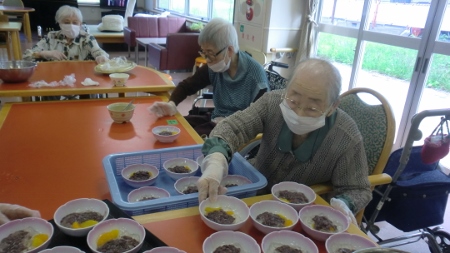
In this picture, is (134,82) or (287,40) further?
(287,40)

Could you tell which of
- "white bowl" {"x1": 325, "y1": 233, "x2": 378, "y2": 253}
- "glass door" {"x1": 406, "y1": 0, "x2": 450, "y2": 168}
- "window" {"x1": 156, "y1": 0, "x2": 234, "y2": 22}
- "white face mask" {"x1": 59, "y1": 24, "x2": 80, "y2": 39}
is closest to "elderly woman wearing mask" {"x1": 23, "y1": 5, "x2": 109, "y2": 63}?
"white face mask" {"x1": 59, "y1": 24, "x2": 80, "y2": 39}

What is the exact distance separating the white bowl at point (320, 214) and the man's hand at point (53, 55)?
2.45 metres

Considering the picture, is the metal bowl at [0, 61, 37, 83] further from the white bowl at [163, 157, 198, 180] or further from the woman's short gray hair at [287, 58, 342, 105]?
the woman's short gray hair at [287, 58, 342, 105]

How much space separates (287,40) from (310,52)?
342mm

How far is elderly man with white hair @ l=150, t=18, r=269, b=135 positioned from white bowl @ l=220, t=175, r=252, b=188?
73cm

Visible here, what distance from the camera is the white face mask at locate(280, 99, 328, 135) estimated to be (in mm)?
1194

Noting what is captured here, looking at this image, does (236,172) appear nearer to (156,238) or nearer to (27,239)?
(156,238)

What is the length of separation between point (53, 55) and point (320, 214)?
2.49 m

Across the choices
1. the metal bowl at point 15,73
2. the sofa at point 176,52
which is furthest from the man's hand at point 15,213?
the sofa at point 176,52

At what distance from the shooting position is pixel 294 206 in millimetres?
1024

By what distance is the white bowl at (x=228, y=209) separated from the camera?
0.92m

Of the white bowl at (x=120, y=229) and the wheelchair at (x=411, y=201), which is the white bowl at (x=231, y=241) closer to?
the white bowl at (x=120, y=229)

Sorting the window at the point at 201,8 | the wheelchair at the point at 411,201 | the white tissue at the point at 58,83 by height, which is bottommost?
the wheelchair at the point at 411,201

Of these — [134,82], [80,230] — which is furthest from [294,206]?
[134,82]
